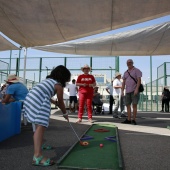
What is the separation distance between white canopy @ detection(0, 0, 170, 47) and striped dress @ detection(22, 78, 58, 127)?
3630 millimetres

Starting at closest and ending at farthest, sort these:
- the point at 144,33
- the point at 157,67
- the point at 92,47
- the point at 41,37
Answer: the point at 41,37 → the point at 144,33 → the point at 92,47 → the point at 157,67

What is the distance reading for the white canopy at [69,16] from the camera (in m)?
5.70

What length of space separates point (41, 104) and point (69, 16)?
14.2 feet

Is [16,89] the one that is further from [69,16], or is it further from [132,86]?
[132,86]

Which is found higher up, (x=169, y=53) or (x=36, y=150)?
(x=169, y=53)

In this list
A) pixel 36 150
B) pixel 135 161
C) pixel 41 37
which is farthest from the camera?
pixel 41 37

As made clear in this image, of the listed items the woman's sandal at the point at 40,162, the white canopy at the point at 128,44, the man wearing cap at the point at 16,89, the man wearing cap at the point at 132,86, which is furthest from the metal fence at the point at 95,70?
the woman's sandal at the point at 40,162

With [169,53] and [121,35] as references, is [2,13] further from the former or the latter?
[169,53]

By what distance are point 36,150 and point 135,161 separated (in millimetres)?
1111

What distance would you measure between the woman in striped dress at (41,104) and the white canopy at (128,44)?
6.42 meters

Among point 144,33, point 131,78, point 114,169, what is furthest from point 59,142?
point 144,33

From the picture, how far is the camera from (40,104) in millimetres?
2529

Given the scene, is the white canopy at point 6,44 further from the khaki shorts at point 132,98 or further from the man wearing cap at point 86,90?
the khaki shorts at point 132,98

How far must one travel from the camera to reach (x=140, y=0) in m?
5.59
